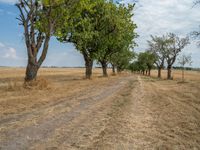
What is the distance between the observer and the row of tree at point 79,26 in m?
25.5

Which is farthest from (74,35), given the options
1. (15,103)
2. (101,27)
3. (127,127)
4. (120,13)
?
(127,127)

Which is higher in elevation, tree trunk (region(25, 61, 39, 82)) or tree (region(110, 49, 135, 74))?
tree (region(110, 49, 135, 74))

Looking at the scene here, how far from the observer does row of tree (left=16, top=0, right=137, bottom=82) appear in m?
25.5

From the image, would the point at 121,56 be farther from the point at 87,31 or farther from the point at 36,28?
the point at 36,28

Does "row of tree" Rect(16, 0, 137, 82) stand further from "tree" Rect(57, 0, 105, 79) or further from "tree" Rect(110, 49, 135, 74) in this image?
"tree" Rect(110, 49, 135, 74)

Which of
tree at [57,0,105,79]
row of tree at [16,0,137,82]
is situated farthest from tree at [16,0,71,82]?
tree at [57,0,105,79]

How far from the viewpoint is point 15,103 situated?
16062mm

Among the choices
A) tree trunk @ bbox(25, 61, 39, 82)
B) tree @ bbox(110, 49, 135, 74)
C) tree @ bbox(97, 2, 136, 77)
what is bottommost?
tree trunk @ bbox(25, 61, 39, 82)

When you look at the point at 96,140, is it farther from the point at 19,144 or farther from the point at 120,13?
the point at 120,13

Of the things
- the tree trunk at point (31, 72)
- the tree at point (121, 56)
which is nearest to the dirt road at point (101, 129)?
the tree trunk at point (31, 72)

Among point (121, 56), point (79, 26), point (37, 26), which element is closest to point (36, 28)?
point (37, 26)

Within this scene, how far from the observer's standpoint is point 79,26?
4138 centimetres

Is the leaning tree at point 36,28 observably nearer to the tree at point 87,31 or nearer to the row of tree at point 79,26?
the row of tree at point 79,26

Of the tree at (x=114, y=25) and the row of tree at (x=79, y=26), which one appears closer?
the row of tree at (x=79, y=26)
